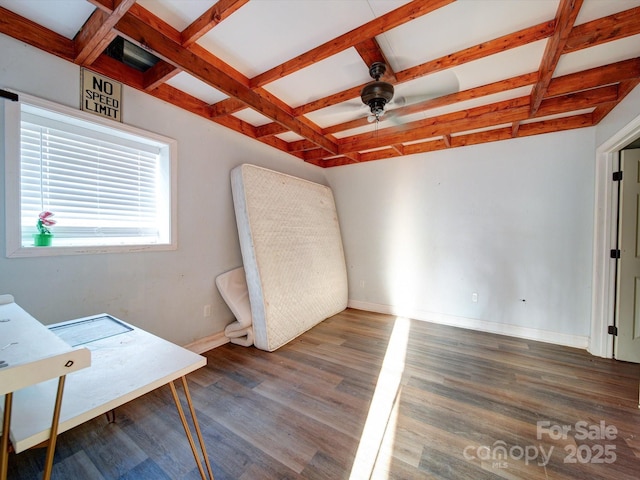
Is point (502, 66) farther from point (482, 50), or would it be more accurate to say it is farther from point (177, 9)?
point (177, 9)

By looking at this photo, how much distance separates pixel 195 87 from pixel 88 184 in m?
1.19

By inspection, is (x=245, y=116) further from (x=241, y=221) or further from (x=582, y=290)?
(x=582, y=290)

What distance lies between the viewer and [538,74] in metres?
1.92

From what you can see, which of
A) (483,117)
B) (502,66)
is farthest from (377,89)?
(483,117)

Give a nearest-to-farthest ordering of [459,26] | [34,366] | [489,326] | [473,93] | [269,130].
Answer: [34,366]
[459,26]
[473,93]
[269,130]
[489,326]

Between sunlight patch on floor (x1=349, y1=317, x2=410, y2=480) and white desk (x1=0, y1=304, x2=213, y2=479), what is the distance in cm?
91

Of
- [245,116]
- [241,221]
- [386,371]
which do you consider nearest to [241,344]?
[241,221]

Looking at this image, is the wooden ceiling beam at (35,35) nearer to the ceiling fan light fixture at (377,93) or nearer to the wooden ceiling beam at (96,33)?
the wooden ceiling beam at (96,33)

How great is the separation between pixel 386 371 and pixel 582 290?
2.40 meters

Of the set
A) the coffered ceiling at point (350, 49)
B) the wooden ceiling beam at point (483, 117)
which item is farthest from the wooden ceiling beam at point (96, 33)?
the wooden ceiling beam at point (483, 117)

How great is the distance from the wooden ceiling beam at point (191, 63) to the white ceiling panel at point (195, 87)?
0.34 m

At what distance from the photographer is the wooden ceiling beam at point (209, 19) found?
53.3 inches

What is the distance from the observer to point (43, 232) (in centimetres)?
167

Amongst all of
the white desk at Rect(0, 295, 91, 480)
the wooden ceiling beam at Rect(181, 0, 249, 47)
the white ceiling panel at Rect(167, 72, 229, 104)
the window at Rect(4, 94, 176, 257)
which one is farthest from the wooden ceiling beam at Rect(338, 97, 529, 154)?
the white desk at Rect(0, 295, 91, 480)
